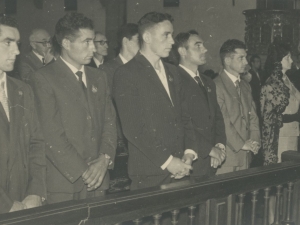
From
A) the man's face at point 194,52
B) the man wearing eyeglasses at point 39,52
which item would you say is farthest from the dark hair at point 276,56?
the man wearing eyeglasses at point 39,52

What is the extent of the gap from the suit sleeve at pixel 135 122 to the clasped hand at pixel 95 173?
0.25 metres

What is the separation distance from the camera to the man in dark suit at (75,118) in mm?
2838

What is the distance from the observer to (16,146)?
8.27 ft

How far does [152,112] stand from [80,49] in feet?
2.06

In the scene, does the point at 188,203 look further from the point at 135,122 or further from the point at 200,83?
the point at 200,83

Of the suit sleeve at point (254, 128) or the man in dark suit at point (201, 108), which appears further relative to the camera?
the suit sleeve at point (254, 128)

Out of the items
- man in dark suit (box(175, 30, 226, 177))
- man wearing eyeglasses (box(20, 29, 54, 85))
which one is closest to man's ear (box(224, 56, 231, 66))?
man in dark suit (box(175, 30, 226, 177))

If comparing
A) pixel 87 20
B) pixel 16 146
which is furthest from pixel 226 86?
pixel 16 146

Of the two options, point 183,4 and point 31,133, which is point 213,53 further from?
point 31,133

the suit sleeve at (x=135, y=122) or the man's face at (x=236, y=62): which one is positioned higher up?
the man's face at (x=236, y=62)

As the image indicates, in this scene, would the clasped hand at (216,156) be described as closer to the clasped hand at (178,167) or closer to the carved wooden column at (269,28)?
the clasped hand at (178,167)

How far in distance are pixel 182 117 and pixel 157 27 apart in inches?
26.6

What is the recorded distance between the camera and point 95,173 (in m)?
2.90

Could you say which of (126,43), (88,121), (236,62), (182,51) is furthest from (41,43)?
(88,121)
